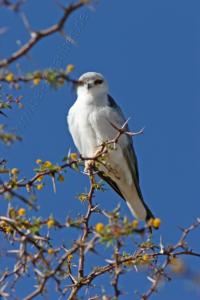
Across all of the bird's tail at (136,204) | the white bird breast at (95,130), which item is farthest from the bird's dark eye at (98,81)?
the bird's tail at (136,204)

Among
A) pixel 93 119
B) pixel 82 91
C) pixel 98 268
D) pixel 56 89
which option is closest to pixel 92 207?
pixel 98 268

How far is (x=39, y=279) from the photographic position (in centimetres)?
251

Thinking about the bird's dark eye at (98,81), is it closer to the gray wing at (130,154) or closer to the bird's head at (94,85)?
the bird's head at (94,85)

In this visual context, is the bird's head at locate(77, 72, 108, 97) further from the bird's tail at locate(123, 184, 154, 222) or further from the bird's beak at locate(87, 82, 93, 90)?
the bird's tail at locate(123, 184, 154, 222)

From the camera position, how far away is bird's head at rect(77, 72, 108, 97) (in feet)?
20.6

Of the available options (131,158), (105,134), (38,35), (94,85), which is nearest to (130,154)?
(131,158)

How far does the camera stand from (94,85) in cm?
635

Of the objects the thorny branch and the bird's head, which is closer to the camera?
the thorny branch

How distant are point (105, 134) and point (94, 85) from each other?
65 cm

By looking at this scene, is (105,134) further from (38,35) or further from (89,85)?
(38,35)

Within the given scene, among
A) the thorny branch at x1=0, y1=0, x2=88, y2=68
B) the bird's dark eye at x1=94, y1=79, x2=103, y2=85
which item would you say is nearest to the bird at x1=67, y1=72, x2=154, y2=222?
the bird's dark eye at x1=94, y1=79, x2=103, y2=85

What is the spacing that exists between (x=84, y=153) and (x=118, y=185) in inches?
21.1

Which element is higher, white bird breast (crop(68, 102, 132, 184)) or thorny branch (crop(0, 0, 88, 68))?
white bird breast (crop(68, 102, 132, 184))

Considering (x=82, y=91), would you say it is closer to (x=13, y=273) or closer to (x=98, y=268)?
(x=98, y=268)
